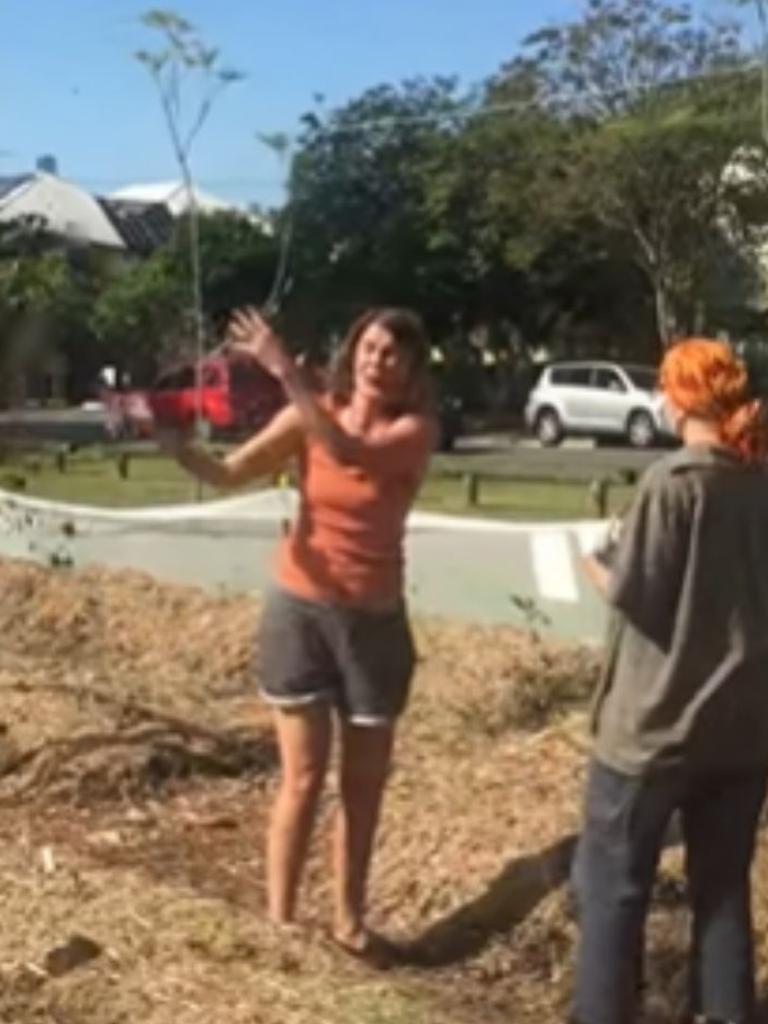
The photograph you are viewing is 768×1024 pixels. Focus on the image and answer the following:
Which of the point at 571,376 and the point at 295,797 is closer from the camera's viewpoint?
the point at 295,797

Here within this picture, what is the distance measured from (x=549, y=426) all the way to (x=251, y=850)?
3421 centimetres

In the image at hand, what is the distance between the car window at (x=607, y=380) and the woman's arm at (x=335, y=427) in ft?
112

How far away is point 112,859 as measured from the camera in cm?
618

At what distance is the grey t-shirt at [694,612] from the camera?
4.53m

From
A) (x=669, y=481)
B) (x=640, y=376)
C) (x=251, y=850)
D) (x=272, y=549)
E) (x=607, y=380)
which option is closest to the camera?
(x=669, y=481)

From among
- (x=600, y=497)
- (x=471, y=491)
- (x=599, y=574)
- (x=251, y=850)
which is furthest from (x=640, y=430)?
(x=599, y=574)

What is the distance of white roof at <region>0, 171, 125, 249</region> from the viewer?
47.4 m

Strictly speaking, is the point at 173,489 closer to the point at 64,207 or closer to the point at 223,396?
the point at 223,396

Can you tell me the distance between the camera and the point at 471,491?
1501 centimetres

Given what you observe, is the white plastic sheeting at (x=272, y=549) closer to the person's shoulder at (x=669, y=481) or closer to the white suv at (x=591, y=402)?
the person's shoulder at (x=669, y=481)

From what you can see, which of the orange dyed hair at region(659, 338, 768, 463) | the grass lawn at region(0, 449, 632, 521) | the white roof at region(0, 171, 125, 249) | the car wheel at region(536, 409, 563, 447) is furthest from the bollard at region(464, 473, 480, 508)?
the white roof at region(0, 171, 125, 249)

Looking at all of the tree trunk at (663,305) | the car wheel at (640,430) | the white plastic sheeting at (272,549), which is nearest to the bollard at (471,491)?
the white plastic sheeting at (272,549)

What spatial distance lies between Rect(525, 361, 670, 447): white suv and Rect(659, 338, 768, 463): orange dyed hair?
3318cm

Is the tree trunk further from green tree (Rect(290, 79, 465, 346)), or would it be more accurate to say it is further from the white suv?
green tree (Rect(290, 79, 465, 346))
